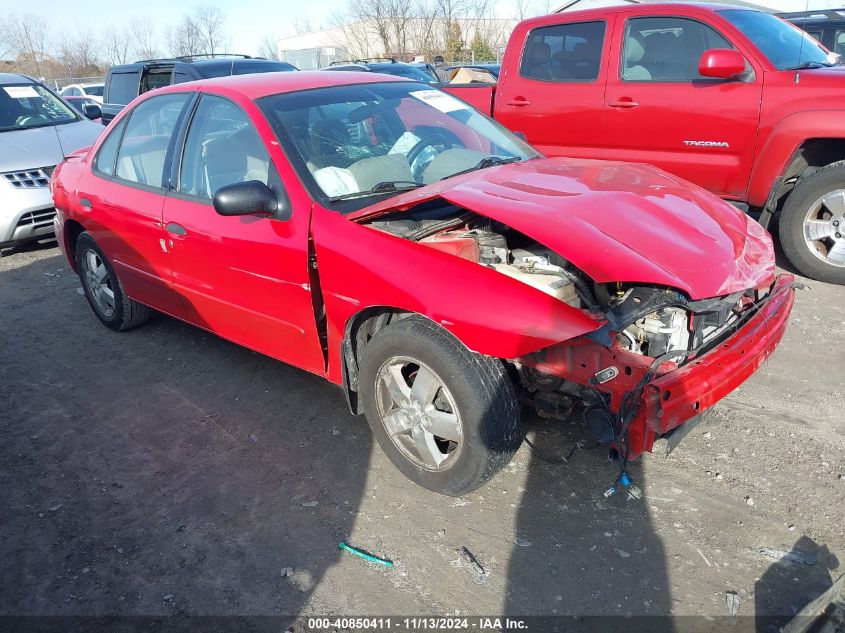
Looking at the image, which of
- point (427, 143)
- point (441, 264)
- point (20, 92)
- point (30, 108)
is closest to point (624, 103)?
point (427, 143)

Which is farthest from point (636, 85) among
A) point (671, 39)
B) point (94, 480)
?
point (94, 480)

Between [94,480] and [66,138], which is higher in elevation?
[66,138]

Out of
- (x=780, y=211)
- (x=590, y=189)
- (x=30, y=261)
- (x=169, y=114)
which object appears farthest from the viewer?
(x=30, y=261)

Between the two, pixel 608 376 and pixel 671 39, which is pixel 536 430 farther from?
pixel 671 39

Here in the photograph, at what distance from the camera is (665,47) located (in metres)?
5.70

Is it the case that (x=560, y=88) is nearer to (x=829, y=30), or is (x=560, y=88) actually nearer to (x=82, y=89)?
(x=829, y=30)

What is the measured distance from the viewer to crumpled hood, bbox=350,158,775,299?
2.59m

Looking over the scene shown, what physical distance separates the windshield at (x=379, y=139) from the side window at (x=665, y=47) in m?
2.15

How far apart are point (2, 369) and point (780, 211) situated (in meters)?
6.03

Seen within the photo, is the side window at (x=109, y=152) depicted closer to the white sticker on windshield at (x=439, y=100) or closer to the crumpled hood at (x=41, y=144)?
the white sticker on windshield at (x=439, y=100)

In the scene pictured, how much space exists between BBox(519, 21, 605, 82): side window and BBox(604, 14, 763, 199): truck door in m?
0.20

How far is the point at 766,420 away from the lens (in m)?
3.49

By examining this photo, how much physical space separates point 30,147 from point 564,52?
5.74m

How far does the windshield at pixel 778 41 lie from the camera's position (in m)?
5.34
